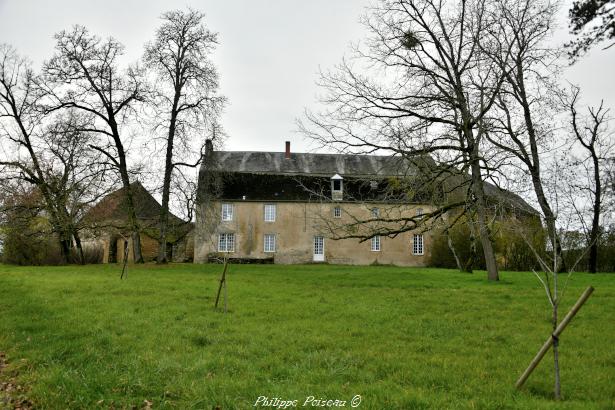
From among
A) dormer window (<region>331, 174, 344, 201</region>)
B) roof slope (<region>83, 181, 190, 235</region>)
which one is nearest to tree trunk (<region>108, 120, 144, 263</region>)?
roof slope (<region>83, 181, 190, 235</region>)

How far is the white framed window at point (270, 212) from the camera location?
4159 cm

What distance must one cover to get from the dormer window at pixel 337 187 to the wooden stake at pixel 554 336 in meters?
35.9

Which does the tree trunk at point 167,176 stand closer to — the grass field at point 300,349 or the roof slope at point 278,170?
the roof slope at point 278,170

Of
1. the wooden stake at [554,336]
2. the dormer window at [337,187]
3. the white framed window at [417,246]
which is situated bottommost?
the wooden stake at [554,336]

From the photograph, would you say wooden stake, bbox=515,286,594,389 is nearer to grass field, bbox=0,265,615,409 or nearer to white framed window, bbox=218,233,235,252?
grass field, bbox=0,265,615,409

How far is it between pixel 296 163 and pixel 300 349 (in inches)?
1452

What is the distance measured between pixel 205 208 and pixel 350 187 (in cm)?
1693

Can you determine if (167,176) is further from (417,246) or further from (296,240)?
(417,246)

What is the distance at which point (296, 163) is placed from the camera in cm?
→ 4438

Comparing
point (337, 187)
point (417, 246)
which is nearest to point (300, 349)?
point (417, 246)

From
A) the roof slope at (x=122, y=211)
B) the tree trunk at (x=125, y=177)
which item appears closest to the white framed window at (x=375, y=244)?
the roof slope at (x=122, y=211)

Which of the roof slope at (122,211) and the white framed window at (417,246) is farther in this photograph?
the white framed window at (417,246)

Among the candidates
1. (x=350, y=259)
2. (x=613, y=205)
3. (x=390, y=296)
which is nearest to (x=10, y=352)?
(x=390, y=296)

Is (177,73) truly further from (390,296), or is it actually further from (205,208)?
(390,296)
